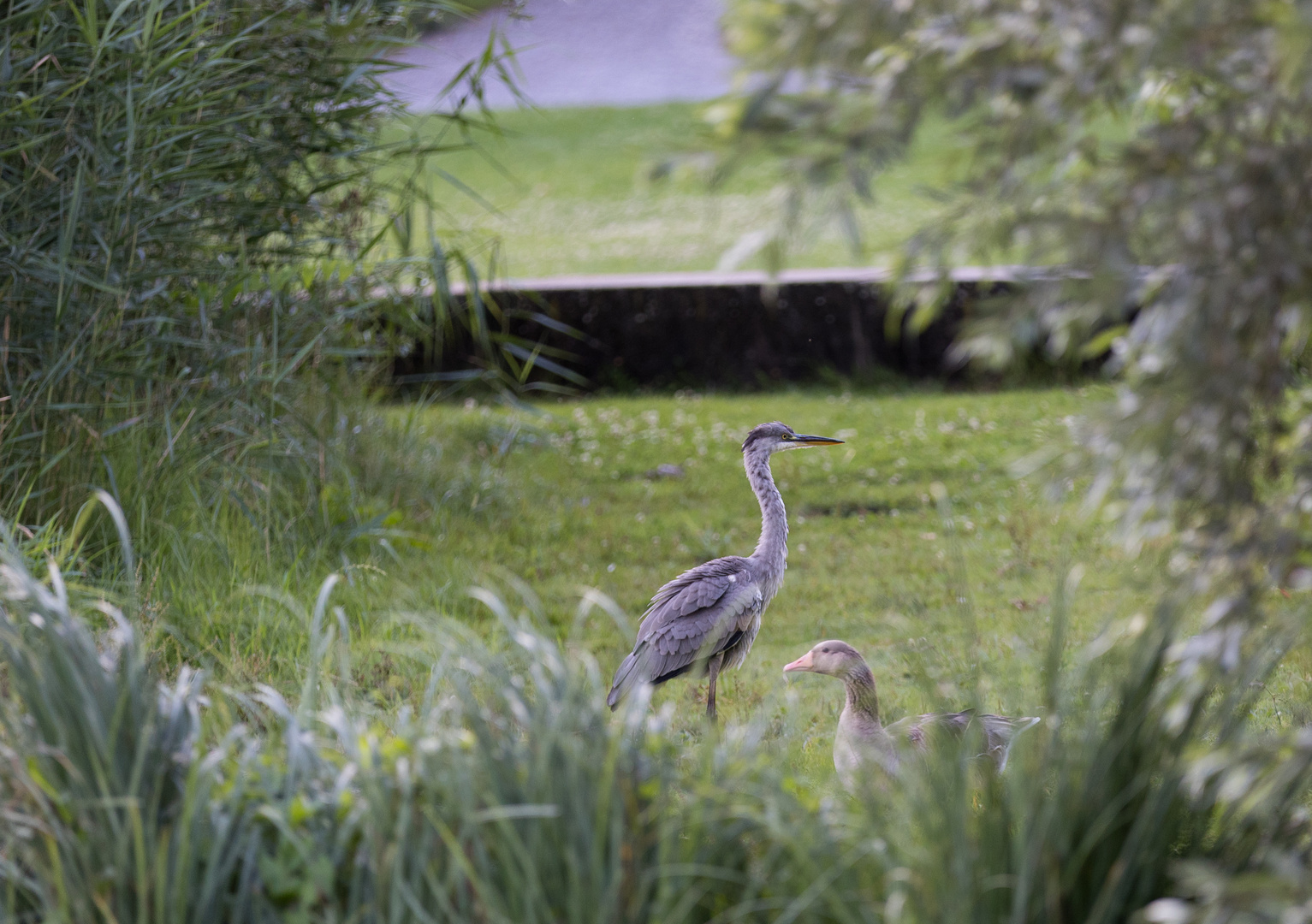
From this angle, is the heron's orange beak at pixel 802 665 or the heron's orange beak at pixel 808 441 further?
the heron's orange beak at pixel 808 441

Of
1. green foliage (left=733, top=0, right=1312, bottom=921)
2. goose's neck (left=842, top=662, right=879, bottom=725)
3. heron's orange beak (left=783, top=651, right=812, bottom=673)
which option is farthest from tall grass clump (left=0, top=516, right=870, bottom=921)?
heron's orange beak (left=783, top=651, right=812, bottom=673)

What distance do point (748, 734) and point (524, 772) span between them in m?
0.48

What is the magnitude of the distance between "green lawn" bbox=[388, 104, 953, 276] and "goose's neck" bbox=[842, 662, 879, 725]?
8.50 m

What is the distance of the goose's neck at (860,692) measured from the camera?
3.99 metres

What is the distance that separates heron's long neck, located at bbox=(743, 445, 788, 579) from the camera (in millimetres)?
4880

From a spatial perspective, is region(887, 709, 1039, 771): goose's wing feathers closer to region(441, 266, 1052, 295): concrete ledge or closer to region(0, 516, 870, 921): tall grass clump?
region(0, 516, 870, 921): tall grass clump

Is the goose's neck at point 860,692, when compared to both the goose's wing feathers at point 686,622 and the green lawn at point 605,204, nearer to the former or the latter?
the goose's wing feathers at point 686,622

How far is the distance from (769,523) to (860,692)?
3.69 ft

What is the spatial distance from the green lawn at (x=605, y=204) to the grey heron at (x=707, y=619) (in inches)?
301

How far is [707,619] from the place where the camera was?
4.50m

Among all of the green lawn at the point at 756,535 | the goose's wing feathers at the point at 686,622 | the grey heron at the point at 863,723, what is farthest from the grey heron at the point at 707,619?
the grey heron at the point at 863,723

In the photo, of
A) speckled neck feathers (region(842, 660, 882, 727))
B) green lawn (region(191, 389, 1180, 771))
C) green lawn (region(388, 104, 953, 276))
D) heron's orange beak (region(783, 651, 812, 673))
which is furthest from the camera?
green lawn (region(388, 104, 953, 276))

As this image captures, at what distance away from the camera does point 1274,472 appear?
241 cm

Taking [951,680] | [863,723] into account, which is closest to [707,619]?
[863,723]
